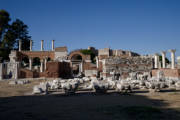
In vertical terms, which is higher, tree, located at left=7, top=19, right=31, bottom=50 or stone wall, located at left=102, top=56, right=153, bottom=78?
tree, located at left=7, top=19, right=31, bottom=50

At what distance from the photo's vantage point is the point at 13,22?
4225 cm

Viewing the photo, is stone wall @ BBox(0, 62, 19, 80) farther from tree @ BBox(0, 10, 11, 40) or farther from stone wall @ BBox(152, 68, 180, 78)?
tree @ BBox(0, 10, 11, 40)

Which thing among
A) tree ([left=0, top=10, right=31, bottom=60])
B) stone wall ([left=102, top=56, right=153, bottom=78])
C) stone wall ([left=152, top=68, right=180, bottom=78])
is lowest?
stone wall ([left=152, top=68, right=180, bottom=78])

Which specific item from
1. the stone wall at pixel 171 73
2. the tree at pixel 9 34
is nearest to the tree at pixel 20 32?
the tree at pixel 9 34

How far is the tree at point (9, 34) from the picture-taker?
37.3 meters

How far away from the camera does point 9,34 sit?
129 feet

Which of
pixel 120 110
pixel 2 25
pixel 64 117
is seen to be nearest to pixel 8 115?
pixel 64 117

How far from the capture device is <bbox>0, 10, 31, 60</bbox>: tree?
37281 mm

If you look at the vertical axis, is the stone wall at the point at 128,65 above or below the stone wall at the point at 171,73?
above

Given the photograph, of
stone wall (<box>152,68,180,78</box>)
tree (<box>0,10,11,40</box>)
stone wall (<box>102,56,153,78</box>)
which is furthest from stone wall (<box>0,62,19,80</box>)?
tree (<box>0,10,11,40</box>)

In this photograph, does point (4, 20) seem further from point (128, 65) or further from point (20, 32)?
point (128, 65)

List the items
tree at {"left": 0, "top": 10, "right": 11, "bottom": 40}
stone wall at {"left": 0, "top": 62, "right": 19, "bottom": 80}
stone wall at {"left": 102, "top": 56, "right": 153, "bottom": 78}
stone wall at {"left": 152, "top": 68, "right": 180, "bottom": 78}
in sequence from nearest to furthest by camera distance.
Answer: stone wall at {"left": 152, "top": 68, "right": 180, "bottom": 78}
stone wall at {"left": 102, "top": 56, "right": 153, "bottom": 78}
stone wall at {"left": 0, "top": 62, "right": 19, "bottom": 80}
tree at {"left": 0, "top": 10, "right": 11, "bottom": 40}

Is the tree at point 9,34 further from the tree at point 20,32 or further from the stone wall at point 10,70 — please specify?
the stone wall at point 10,70

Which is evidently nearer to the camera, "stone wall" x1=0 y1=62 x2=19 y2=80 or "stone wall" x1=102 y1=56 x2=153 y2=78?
"stone wall" x1=102 y1=56 x2=153 y2=78
